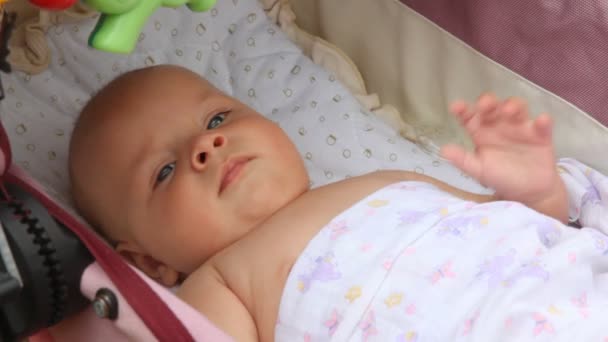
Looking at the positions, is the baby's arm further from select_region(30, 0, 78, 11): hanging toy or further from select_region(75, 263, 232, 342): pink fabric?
select_region(30, 0, 78, 11): hanging toy

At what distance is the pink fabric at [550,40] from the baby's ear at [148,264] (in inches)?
22.7

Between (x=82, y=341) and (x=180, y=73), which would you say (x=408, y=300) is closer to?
(x=82, y=341)

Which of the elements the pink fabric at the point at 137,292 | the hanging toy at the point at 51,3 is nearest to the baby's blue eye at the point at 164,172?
the pink fabric at the point at 137,292

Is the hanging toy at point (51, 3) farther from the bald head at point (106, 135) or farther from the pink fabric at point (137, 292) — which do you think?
the bald head at point (106, 135)

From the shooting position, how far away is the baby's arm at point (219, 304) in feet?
3.08

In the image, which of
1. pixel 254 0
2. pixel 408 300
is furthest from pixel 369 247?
pixel 254 0

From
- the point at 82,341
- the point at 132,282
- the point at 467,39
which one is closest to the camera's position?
the point at 132,282

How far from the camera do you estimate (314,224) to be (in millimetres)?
1006

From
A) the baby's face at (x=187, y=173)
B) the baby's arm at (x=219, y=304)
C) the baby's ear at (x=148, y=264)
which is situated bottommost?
the baby's ear at (x=148, y=264)

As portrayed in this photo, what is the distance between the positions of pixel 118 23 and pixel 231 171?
33 cm

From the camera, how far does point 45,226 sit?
2.39 feet

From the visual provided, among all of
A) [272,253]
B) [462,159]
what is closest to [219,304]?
[272,253]

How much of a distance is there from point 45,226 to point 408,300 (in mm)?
399

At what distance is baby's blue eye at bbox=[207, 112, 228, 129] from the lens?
43.0 inches
